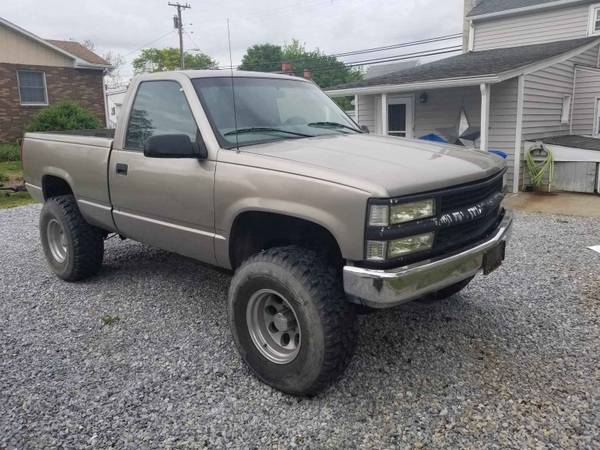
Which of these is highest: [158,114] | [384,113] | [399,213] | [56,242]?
[384,113]

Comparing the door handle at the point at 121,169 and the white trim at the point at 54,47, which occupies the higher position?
the white trim at the point at 54,47

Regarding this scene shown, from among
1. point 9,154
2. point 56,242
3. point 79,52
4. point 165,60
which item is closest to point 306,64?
point 165,60

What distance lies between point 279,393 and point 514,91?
1122 cm

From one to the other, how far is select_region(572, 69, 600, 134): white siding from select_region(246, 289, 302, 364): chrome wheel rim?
14953 mm

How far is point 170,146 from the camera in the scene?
3.17 meters

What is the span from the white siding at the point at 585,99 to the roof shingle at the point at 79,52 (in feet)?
60.1

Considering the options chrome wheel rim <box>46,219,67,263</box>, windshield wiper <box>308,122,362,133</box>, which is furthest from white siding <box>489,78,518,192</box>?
chrome wheel rim <box>46,219,67,263</box>

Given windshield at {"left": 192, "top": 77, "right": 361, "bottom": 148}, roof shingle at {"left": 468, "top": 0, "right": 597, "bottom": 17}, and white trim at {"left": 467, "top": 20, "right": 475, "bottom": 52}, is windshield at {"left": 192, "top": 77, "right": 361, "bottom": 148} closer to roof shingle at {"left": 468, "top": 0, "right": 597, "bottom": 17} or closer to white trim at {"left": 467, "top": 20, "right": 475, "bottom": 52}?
roof shingle at {"left": 468, "top": 0, "right": 597, "bottom": 17}

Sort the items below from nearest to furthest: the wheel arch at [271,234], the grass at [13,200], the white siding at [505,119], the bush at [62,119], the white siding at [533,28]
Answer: the wheel arch at [271,234] → the grass at [13,200] → the white siding at [505,119] → the white siding at [533,28] → the bush at [62,119]

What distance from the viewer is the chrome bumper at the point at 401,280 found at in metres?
2.56

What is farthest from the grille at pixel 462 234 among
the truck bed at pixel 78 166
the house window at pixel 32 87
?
the house window at pixel 32 87

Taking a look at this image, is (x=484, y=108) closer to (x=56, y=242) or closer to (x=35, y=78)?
(x=56, y=242)

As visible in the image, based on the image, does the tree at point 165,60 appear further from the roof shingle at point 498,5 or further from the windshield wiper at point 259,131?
the windshield wiper at point 259,131

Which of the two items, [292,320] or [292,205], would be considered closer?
[292,205]
